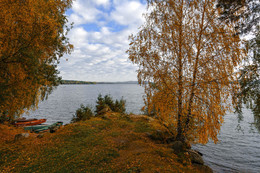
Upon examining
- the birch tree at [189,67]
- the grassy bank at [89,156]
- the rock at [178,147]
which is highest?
the birch tree at [189,67]

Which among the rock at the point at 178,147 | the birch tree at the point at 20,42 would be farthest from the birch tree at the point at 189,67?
the birch tree at the point at 20,42

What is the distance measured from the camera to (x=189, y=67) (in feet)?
24.2

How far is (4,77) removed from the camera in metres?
7.27

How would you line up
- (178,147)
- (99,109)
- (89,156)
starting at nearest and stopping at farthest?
(89,156), (178,147), (99,109)

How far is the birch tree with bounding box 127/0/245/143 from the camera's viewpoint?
21.7 feet

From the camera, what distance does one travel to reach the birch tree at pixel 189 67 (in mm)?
6626

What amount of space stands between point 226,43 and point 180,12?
317 cm

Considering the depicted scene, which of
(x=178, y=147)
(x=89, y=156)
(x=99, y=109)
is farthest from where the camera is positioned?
(x=99, y=109)

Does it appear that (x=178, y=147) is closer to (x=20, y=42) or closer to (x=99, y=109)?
(x=20, y=42)

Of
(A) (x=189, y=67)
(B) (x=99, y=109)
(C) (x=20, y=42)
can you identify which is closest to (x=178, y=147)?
(A) (x=189, y=67)

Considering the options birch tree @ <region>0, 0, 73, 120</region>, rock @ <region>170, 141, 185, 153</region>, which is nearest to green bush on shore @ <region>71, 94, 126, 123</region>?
birch tree @ <region>0, 0, 73, 120</region>

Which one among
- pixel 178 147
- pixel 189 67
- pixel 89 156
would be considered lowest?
pixel 89 156

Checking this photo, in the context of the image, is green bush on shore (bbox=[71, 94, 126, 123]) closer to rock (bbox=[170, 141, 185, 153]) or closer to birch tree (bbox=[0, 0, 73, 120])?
birch tree (bbox=[0, 0, 73, 120])

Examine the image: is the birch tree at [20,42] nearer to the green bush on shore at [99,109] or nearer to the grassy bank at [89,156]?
the grassy bank at [89,156]
